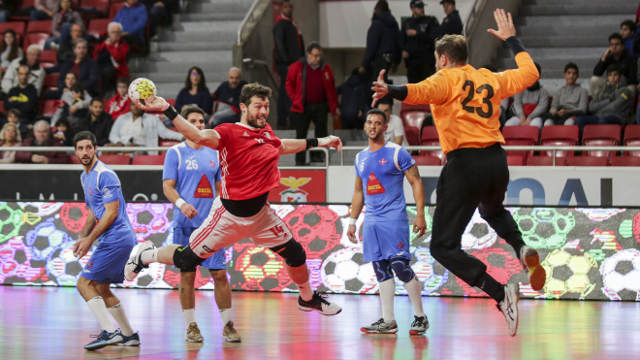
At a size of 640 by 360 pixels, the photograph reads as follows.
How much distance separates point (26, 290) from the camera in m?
13.0

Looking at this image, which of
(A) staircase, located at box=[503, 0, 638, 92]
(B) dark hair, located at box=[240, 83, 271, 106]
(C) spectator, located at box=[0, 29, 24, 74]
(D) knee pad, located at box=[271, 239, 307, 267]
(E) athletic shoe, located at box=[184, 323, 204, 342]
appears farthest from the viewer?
(C) spectator, located at box=[0, 29, 24, 74]

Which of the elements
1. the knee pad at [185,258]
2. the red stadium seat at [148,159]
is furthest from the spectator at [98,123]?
the knee pad at [185,258]

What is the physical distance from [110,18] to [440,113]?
49.0ft

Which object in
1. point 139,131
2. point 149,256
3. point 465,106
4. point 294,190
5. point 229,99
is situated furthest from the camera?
point 229,99

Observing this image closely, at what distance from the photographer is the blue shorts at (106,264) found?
861cm

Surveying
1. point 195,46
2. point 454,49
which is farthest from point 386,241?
point 195,46

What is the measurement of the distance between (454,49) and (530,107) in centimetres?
881

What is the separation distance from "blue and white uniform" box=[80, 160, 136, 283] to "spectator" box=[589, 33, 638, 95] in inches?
382

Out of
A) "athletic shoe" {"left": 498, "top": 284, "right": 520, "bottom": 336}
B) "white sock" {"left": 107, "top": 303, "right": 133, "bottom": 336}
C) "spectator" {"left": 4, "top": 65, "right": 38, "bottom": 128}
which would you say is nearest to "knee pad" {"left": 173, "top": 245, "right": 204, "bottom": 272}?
"white sock" {"left": 107, "top": 303, "right": 133, "bottom": 336}

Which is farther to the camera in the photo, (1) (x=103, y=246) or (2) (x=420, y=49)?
(2) (x=420, y=49)

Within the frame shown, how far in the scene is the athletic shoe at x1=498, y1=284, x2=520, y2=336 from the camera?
24.3 feet

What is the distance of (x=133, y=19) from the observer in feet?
63.9

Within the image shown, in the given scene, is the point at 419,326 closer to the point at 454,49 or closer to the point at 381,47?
the point at 454,49

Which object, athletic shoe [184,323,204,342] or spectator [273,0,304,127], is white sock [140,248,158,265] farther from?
spectator [273,0,304,127]
